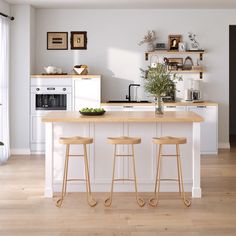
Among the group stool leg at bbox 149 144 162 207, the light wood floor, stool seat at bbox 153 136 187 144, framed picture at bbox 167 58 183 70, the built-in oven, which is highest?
framed picture at bbox 167 58 183 70

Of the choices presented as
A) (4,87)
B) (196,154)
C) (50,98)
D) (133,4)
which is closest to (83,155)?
(196,154)

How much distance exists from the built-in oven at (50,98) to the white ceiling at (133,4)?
4.75ft

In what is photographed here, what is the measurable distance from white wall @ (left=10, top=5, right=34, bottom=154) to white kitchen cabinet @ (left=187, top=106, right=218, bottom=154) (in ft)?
9.47

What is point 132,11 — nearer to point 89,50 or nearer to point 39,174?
point 89,50

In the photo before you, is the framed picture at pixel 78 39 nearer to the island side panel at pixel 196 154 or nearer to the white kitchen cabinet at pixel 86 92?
the white kitchen cabinet at pixel 86 92

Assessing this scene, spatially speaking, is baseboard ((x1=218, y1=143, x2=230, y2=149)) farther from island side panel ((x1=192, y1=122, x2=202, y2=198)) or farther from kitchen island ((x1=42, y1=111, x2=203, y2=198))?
island side panel ((x1=192, y1=122, x2=202, y2=198))

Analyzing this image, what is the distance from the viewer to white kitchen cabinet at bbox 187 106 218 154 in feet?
29.2

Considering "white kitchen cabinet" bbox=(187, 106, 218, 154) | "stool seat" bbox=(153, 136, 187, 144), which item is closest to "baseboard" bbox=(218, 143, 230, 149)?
"white kitchen cabinet" bbox=(187, 106, 218, 154)

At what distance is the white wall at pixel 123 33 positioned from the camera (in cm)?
935

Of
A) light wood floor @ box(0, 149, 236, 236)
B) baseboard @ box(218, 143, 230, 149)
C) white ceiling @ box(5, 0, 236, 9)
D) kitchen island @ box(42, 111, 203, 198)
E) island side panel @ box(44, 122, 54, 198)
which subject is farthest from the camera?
baseboard @ box(218, 143, 230, 149)

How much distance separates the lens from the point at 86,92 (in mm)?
8898

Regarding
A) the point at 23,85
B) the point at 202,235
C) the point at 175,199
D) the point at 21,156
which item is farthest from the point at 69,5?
the point at 202,235

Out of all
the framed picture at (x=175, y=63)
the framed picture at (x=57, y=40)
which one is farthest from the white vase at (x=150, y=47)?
the framed picture at (x=57, y=40)

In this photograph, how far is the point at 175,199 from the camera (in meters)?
5.61
